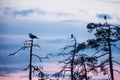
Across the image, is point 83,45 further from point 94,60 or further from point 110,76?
point 110,76

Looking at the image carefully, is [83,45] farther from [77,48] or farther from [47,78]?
[47,78]

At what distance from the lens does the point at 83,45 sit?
17047 mm

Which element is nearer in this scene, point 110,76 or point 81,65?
point 110,76

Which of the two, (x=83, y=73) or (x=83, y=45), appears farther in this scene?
(x=83, y=73)

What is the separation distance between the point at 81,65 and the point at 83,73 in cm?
45

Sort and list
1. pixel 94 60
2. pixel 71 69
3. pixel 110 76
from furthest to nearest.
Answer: pixel 71 69 < pixel 94 60 < pixel 110 76

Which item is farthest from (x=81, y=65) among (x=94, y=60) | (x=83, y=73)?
(x=94, y=60)

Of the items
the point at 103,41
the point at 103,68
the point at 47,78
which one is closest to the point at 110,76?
the point at 103,68

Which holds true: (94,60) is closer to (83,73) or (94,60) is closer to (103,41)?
(103,41)

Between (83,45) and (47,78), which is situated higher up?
(83,45)

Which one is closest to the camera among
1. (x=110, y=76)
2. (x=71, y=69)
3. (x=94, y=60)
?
(x=110, y=76)

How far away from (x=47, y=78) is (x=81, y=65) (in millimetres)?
3134

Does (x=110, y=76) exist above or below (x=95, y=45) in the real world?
below

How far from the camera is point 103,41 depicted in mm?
16312
